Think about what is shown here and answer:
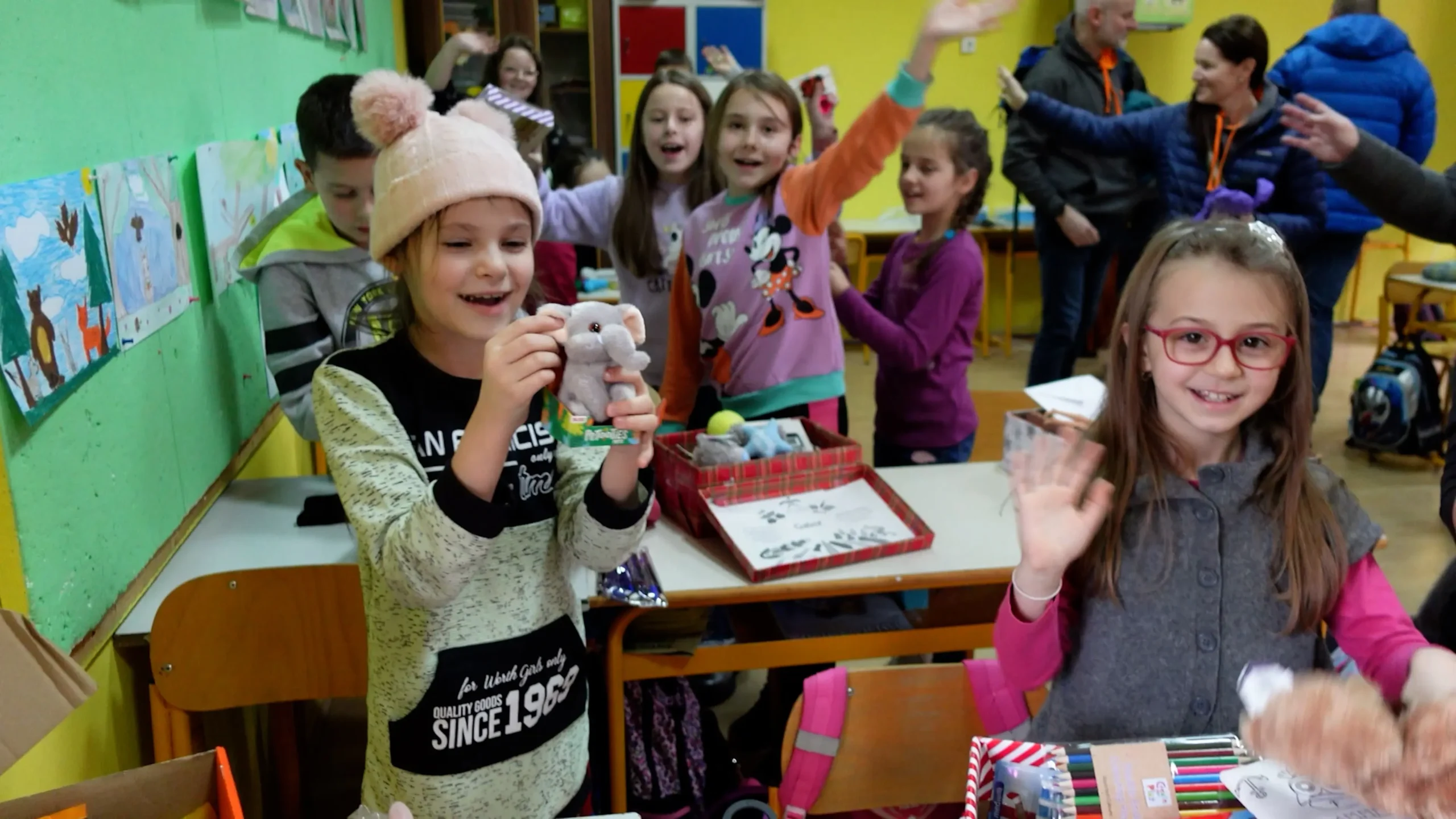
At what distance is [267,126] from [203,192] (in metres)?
0.68

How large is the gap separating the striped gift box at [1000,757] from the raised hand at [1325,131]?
5.35 ft

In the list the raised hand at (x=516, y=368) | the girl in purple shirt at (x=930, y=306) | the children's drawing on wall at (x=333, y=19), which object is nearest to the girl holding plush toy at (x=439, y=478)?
the raised hand at (x=516, y=368)

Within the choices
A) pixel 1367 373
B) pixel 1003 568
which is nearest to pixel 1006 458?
pixel 1003 568

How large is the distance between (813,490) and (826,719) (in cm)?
57

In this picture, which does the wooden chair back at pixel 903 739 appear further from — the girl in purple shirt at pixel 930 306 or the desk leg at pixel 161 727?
the girl in purple shirt at pixel 930 306

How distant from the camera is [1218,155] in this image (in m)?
3.31

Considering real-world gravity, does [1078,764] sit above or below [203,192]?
below

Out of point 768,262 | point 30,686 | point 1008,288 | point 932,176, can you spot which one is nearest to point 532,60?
point 932,176

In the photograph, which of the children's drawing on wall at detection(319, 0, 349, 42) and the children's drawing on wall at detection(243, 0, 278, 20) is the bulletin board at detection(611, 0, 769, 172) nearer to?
the children's drawing on wall at detection(319, 0, 349, 42)

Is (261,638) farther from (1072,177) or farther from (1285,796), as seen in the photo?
(1072,177)

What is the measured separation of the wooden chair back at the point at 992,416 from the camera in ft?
8.60

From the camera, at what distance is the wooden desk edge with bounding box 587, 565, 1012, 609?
1.64 meters

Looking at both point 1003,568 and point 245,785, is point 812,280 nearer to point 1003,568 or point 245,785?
point 1003,568

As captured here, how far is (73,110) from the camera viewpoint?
1.33m
